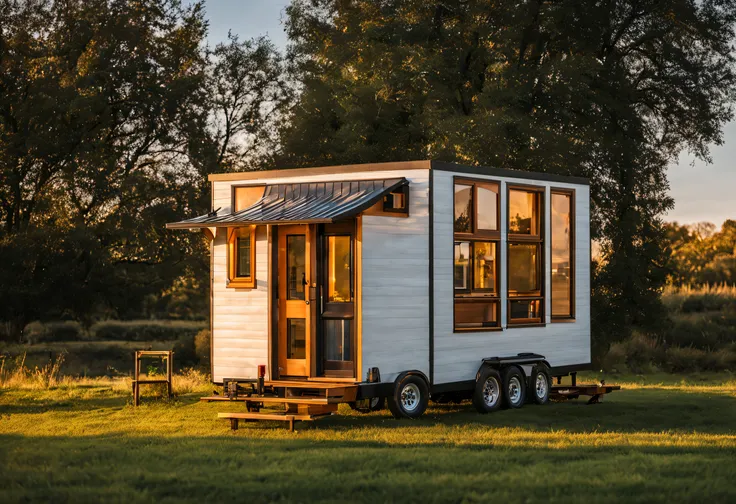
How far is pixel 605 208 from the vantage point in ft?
93.5

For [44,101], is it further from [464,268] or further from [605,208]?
[464,268]

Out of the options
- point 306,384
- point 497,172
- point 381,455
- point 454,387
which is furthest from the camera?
point 497,172

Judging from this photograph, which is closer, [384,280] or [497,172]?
[384,280]

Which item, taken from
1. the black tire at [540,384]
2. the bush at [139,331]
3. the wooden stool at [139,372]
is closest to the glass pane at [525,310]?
the black tire at [540,384]

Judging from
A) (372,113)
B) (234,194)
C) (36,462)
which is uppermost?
(372,113)

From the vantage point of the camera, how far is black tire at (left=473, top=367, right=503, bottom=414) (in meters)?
15.3

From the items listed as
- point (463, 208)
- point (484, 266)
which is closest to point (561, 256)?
point (484, 266)

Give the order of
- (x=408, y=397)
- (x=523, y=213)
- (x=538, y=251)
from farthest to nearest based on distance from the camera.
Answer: (x=538, y=251) → (x=523, y=213) → (x=408, y=397)

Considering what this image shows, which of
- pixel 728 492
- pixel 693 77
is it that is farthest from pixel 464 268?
pixel 693 77

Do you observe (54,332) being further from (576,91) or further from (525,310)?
(525,310)

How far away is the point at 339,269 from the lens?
47.3 ft

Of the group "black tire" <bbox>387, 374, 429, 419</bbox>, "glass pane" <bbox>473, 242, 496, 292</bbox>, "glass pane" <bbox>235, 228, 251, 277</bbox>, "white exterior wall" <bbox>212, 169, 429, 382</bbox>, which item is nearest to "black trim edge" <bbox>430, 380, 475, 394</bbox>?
"black tire" <bbox>387, 374, 429, 419</bbox>

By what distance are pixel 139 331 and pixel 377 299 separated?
3486 cm

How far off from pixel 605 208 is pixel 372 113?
6.77 metres
